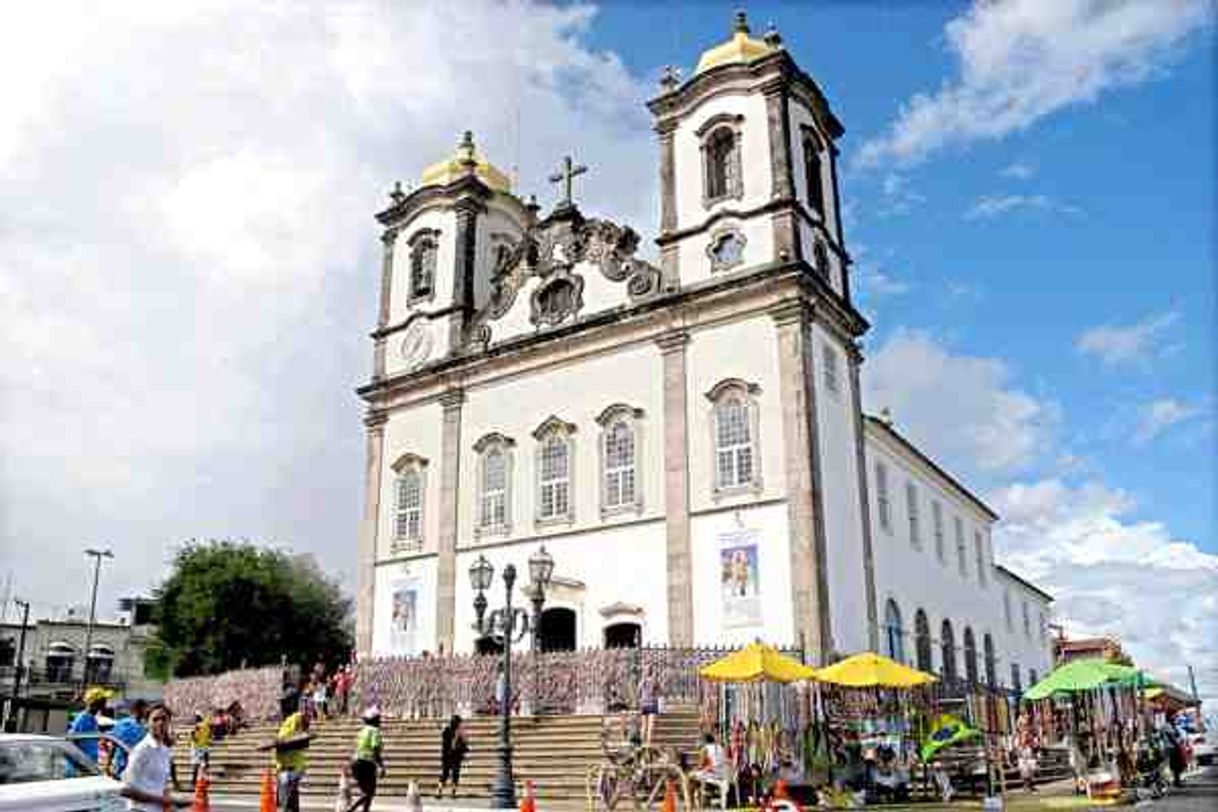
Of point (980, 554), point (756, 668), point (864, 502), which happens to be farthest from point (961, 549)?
point (756, 668)

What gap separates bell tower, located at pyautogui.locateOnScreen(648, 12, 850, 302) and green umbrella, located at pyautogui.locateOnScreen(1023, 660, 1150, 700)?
37.1ft

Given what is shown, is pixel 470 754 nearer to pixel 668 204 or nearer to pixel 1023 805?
pixel 1023 805

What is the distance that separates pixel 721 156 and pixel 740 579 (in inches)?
467

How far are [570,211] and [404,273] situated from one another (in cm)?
711

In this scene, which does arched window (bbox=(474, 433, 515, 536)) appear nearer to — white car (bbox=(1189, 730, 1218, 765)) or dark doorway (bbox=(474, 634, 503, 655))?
dark doorway (bbox=(474, 634, 503, 655))

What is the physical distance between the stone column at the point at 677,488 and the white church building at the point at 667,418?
2.2 inches

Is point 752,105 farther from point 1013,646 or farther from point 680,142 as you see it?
point 1013,646

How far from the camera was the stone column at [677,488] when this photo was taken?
83.9 ft

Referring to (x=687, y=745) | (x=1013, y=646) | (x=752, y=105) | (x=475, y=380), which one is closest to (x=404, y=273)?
(x=475, y=380)

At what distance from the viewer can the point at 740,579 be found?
81.9 feet

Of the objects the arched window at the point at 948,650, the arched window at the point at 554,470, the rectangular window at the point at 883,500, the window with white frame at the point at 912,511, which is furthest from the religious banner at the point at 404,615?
the arched window at the point at 948,650

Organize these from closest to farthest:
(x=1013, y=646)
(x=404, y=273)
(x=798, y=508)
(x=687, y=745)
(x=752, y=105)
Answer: (x=687, y=745)
(x=798, y=508)
(x=752, y=105)
(x=404, y=273)
(x=1013, y=646)

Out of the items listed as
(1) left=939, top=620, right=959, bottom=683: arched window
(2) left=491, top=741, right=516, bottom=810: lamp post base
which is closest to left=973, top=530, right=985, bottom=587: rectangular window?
(1) left=939, top=620, right=959, bottom=683: arched window

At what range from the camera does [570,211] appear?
3184 cm
